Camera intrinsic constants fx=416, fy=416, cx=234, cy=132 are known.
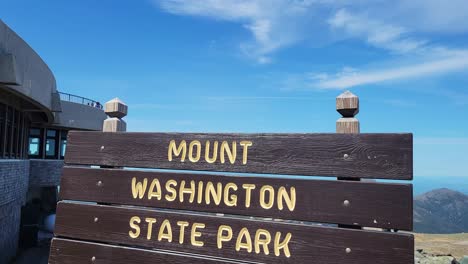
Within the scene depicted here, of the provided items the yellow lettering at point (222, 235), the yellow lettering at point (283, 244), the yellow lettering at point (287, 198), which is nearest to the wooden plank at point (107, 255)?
the yellow lettering at point (222, 235)

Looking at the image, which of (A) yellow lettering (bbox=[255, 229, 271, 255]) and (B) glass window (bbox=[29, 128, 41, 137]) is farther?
(B) glass window (bbox=[29, 128, 41, 137])

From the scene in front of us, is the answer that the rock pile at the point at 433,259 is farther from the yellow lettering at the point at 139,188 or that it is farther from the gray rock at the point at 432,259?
the yellow lettering at the point at 139,188

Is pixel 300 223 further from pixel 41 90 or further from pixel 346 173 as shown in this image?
pixel 41 90

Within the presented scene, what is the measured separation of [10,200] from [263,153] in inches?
650

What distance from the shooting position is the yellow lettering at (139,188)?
9.30 ft

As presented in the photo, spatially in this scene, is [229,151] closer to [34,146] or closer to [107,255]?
[107,255]

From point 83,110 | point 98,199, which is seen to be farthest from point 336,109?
A: point 83,110

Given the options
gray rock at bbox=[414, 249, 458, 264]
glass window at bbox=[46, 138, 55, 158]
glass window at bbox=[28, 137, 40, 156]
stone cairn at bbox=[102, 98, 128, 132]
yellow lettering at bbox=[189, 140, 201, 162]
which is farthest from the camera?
glass window at bbox=[46, 138, 55, 158]

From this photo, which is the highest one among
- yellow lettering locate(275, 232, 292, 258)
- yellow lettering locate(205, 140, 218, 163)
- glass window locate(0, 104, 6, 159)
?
glass window locate(0, 104, 6, 159)

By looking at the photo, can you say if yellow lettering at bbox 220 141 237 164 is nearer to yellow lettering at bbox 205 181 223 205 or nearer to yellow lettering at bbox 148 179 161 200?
yellow lettering at bbox 205 181 223 205

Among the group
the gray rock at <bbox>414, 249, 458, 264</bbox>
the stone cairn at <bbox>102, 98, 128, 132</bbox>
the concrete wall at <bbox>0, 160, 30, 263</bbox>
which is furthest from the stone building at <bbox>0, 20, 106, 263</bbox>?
the gray rock at <bbox>414, 249, 458, 264</bbox>

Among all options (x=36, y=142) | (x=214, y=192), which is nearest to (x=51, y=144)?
(x=36, y=142)

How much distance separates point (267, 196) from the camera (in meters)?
2.52

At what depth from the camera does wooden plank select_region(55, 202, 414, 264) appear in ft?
7.54
